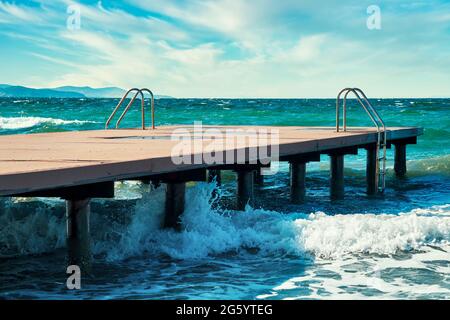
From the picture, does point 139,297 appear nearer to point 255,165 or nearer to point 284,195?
point 255,165

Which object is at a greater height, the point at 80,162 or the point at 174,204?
the point at 80,162

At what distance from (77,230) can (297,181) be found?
576cm

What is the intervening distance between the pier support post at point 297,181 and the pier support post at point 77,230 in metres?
5.45

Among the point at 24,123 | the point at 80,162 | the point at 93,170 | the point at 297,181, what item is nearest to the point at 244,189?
the point at 297,181

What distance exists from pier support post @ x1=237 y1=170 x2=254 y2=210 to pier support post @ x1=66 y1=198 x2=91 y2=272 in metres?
3.65

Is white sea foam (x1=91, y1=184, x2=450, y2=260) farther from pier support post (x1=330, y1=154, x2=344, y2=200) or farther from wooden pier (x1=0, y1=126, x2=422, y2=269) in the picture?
pier support post (x1=330, y1=154, x2=344, y2=200)

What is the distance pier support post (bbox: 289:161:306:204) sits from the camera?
11.6m

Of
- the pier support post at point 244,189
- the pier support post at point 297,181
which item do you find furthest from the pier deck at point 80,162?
the pier support post at point 297,181

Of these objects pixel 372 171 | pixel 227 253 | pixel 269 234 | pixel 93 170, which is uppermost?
pixel 93 170

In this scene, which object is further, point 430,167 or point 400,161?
point 430,167

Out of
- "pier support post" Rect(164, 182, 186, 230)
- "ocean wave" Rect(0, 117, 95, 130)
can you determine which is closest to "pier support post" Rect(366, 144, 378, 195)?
"pier support post" Rect(164, 182, 186, 230)

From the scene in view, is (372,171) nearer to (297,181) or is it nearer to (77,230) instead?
(297,181)

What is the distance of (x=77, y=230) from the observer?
668 centimetres

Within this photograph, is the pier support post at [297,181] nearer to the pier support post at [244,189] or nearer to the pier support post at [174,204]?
the pier support post at [244,189]
